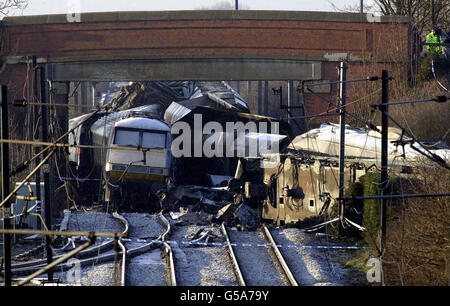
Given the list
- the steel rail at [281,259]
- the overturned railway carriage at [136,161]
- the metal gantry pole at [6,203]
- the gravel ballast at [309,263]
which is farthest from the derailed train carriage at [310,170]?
the metal gantry pole at [6,203]

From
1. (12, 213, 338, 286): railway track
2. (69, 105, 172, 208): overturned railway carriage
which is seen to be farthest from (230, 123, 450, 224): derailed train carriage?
(69, 105, 172, 208): overturned railway carriage

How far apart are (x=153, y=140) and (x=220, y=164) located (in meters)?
4.98

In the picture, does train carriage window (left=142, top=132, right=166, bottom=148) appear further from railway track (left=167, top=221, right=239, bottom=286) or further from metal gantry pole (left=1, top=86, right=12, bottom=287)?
metal gantry pole (left=1, top=86, right=12, bottom=287)

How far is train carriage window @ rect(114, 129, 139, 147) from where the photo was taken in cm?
2847

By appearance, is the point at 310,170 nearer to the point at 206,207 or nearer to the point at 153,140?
the point at 206,207

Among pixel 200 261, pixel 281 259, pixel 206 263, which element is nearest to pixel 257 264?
pixel 281 259

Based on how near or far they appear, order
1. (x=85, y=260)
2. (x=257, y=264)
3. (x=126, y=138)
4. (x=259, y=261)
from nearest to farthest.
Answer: (x=85, y=260) < (x=257, y=264) < (x=259, y=261) < (x=126, y=138)

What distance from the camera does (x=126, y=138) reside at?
28562 millimetres

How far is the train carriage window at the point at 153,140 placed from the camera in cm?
2856

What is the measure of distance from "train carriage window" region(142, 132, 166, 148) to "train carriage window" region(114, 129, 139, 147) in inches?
11.5

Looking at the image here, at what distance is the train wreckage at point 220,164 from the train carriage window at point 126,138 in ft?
0.12

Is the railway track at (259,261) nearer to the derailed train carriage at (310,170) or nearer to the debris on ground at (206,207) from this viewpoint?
the debris on ground at (206,207)

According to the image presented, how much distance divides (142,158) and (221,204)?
131 inches
